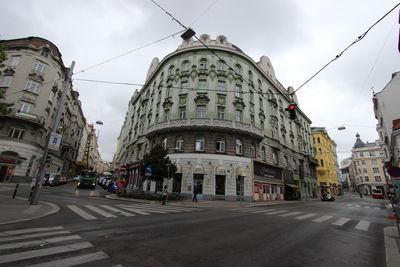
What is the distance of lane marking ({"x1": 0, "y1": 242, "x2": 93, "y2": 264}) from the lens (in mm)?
3371

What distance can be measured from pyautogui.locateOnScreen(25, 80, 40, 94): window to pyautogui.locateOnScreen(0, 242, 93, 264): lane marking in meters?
34.9

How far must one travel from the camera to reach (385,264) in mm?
4098

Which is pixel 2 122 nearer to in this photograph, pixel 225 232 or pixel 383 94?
pixel 225 232

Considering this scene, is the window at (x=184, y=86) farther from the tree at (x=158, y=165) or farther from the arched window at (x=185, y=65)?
the tree at (x=158, y=165)

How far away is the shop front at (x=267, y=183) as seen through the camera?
79.0 feet

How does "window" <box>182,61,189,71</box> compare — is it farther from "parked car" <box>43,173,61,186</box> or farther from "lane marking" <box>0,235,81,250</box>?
"parked car" <box>43,173,61,186</box>

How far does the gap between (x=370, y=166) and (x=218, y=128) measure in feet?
265

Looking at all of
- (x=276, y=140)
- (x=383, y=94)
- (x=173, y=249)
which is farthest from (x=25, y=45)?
(x=383, y=94)

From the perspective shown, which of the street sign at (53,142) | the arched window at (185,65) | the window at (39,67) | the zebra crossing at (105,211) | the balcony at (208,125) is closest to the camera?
the zebra crossing at (105,211)

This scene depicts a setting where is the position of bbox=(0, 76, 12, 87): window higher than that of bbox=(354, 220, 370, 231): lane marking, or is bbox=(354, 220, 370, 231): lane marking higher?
bbox=(0, 76, 12, 87): window

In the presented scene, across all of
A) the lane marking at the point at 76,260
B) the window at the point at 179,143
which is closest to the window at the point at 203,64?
the window at the point at 179,143

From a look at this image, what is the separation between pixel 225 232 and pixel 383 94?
42863 millimetres

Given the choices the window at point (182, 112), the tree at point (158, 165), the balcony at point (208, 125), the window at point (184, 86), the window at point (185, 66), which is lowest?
the tree at point (158, 165)

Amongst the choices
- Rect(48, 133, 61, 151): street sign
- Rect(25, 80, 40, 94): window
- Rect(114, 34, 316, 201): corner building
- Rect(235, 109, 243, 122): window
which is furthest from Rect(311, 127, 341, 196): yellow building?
Rect(25, 80, 40, 94): window
